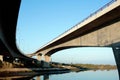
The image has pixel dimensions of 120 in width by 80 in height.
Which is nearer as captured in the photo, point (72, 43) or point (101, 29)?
point (101, 29)

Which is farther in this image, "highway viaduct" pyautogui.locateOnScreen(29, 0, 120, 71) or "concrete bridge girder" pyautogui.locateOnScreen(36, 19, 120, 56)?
"concrete bridge girder" pyautogui.locateOnScreen(36, 19, 120, 56)

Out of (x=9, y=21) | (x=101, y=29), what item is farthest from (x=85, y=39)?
(x=9, y=21)

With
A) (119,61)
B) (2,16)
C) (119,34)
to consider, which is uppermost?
(2,16)

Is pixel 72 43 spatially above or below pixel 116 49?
above

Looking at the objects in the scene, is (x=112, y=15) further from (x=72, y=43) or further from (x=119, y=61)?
(x=72, y=43)

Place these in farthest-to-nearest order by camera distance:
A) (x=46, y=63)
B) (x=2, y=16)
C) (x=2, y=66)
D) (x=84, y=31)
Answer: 1. (x=46, y=63)
2. (x=2, y=66)
3. (x=84, y=31)
4. (x=2, y=16)

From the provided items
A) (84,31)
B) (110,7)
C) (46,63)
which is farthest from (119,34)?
(46,63)

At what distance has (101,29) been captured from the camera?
1433 inches

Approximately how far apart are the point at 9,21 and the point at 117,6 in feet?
45.1

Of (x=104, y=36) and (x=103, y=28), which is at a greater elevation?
(x=103, y=28)

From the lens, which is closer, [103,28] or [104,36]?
[103,28]

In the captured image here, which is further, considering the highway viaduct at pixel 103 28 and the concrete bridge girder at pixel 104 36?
the concrete bridge girder at pixel 104 36

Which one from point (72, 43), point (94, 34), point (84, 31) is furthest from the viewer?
point (72, 43)

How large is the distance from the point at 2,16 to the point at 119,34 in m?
15.8
